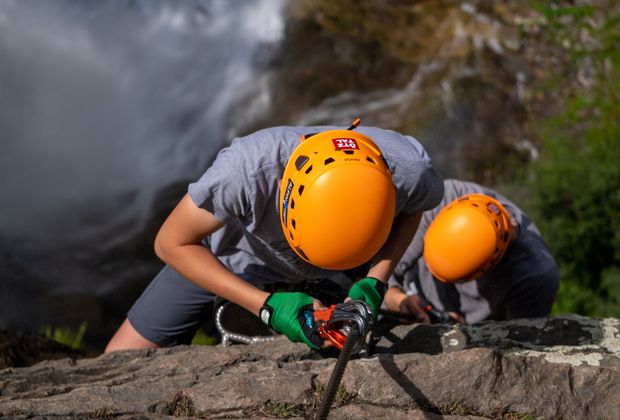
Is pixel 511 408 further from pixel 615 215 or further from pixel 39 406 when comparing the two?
pixel 615 215

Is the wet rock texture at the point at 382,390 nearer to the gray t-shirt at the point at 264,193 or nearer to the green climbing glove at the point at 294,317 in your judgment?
the green climbing glove at the point at 294,317

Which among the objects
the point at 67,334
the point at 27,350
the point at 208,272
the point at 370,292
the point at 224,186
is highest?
the point at 224,186

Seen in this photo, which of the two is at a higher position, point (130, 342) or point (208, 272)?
point (208, 272)

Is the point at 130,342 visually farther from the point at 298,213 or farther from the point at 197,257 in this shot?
the point at 298,213

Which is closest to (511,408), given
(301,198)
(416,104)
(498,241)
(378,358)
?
(378,358)

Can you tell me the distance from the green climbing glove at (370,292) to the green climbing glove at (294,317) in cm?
17

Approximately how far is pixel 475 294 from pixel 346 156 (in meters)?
1.94

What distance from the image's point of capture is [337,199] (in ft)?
8.49

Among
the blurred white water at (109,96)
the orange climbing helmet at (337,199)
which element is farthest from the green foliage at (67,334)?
the orange climbing helmet at (337,199)

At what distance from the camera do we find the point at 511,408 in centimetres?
254

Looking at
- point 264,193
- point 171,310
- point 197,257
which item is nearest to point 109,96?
point 171,310

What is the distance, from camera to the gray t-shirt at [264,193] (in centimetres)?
274

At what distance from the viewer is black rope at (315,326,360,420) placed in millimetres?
2156

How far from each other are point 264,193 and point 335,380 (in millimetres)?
853
